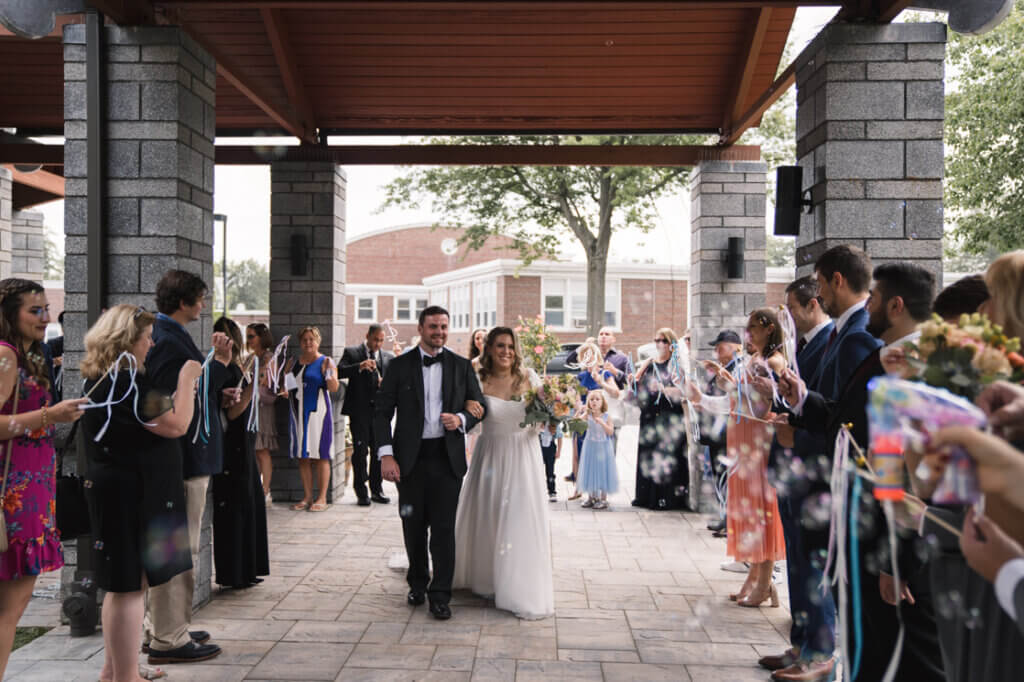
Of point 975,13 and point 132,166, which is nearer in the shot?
point 975,13

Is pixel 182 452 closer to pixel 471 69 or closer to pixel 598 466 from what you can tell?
pixel 471 69

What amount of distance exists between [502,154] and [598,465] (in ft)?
12.0

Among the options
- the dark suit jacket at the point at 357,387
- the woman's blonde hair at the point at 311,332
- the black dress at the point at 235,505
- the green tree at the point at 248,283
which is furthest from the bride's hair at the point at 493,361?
the green tree at the point at 248,283

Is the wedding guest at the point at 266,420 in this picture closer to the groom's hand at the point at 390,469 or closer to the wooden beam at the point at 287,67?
the wooden beam at the point at 287,67

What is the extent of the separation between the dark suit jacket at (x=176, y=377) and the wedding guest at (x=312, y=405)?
10.9ft

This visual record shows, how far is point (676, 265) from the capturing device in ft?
102

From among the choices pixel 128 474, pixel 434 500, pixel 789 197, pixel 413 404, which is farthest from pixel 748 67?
pixel 128 474

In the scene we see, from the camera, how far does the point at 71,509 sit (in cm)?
388

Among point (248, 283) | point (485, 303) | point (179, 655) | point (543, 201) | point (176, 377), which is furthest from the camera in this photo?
point (248, 283)

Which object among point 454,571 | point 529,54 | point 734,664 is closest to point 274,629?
point 454,571

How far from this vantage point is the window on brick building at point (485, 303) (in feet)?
97.8

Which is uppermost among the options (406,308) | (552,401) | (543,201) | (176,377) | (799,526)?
(543,201)

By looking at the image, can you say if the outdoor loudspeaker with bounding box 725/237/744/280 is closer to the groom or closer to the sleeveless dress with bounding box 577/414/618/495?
the sleeveless dress with bounding box 577/414/618/495

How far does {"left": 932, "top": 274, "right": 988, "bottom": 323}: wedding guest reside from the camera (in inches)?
96.1
